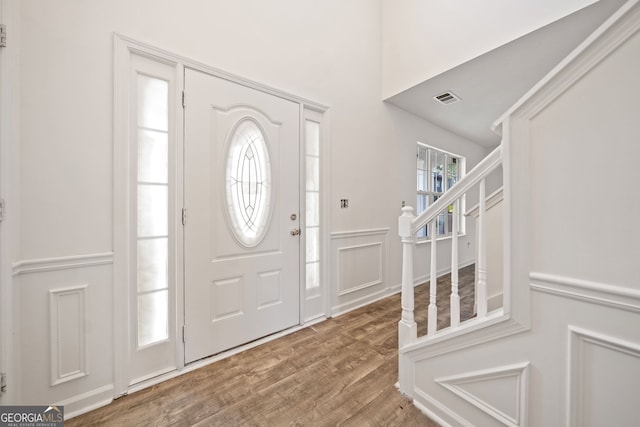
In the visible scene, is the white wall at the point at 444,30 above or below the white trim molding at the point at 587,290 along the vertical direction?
above

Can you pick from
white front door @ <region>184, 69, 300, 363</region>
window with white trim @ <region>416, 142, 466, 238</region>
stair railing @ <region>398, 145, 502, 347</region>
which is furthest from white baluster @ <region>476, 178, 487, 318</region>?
window with white trim @ <region>416, 142, 466, 238</region>

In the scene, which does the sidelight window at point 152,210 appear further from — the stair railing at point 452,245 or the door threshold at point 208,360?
the stair railing at point 452,245

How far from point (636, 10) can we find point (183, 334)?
2.64 metres

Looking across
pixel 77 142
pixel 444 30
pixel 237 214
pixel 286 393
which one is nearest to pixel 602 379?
pixel 286 393

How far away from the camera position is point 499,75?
8.71 feet

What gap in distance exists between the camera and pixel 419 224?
154 centimetres

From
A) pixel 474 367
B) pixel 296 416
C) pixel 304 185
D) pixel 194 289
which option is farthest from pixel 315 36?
pixel 296 416

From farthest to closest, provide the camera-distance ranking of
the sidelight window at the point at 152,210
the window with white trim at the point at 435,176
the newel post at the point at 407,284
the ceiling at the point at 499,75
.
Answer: the window with white trim at the point at 435,176, the ceiling at the point at 499,75, the sidelight window at the point at 152,210, the newel post at the point at 407,284

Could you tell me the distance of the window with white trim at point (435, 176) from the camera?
4.15 metres

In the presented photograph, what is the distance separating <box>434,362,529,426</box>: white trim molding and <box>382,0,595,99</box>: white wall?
8.20 feet

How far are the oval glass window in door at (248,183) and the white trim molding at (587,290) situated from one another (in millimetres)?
1808

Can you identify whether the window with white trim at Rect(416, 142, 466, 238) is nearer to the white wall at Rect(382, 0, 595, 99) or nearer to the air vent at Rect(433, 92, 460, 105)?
the air vent at Rect(433, 92, 460, 105)

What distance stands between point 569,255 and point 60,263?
2.40m

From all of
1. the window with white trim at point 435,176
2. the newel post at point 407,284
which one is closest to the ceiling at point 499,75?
the window with white trim at point 435,176
